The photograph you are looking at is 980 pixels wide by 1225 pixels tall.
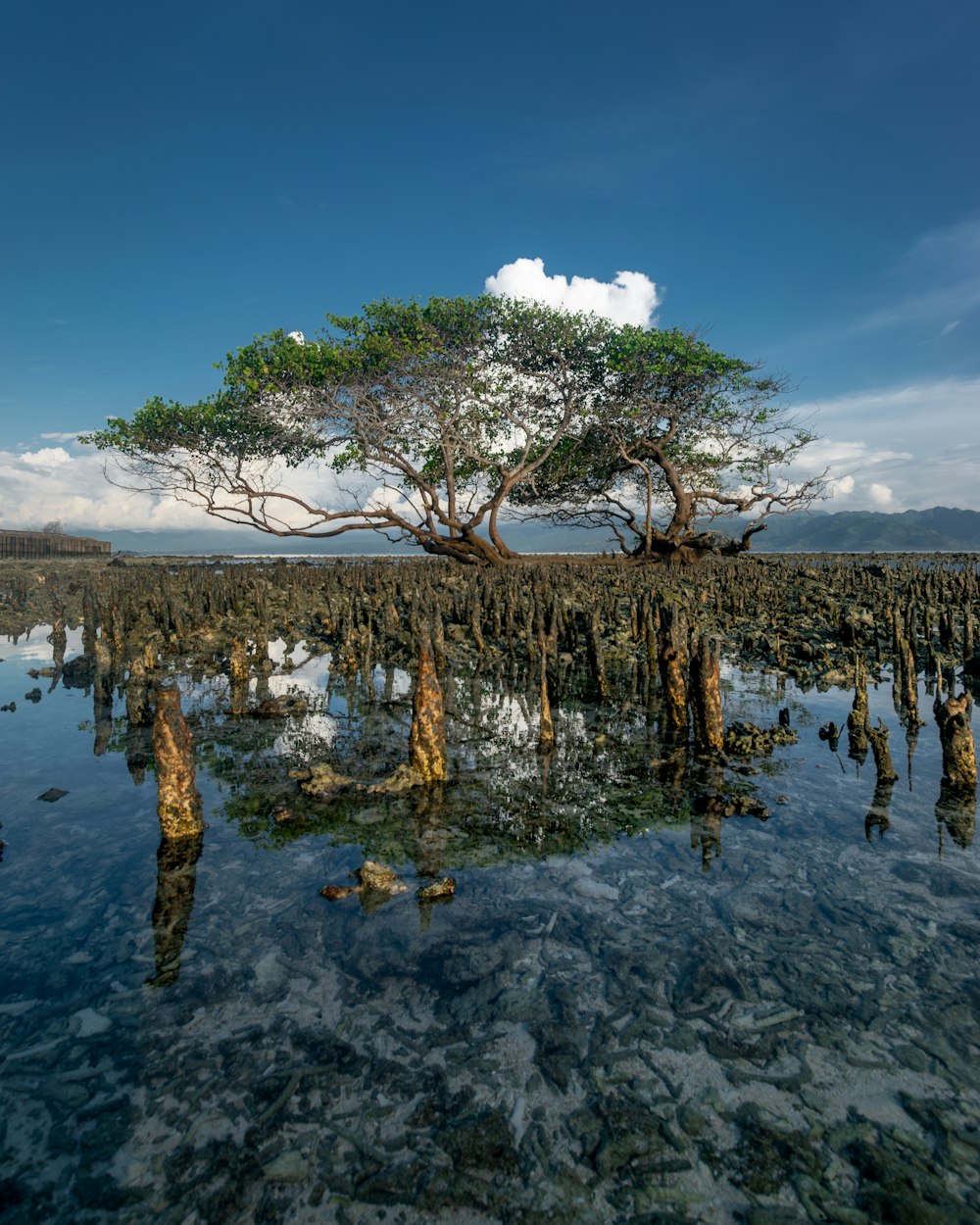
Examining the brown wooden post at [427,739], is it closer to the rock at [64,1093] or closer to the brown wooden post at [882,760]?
the rock at [64,1093]

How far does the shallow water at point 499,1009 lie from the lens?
2.26 metres

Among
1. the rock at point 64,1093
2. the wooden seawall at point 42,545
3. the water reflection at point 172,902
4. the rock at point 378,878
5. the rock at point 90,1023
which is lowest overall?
the rock at point 64,1093

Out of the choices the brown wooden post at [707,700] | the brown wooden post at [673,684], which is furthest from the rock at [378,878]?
the brown wooden post at [673,684]

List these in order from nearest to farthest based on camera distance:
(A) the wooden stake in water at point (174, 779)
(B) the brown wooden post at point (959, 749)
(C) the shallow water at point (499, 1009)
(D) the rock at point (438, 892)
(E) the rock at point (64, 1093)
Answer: (C) the shallow water at point (499, 1009)
(E) the rock at point (64, 1093)
(D) the rock at point (438, 892)
(A) the wooden stake in water at point (174, 779)
(B) the brown wooden post at point (959, 749)

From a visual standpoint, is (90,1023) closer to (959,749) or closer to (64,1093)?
(64,1093)

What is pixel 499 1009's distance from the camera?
3.09 m

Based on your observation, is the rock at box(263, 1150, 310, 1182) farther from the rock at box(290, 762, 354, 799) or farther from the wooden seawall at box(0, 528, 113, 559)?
the wooden seawall at box(0, 528, 113, 559)

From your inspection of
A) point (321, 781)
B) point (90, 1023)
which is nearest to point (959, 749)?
point (321, 781)

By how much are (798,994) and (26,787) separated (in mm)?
6580

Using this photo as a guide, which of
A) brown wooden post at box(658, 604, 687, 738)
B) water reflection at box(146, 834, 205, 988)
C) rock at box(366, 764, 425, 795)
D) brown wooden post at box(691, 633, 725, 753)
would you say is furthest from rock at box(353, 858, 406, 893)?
brown wooden post at box(658, 604, 687, 738)

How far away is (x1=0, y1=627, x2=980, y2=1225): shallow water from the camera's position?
2.26m

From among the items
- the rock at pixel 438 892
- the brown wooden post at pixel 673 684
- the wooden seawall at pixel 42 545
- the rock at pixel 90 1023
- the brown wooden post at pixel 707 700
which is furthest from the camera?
the wooden seawall at pixel 42 545

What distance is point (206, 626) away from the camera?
14680 millimetres

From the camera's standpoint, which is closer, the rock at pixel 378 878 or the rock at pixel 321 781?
the rock at pixel 378 878
